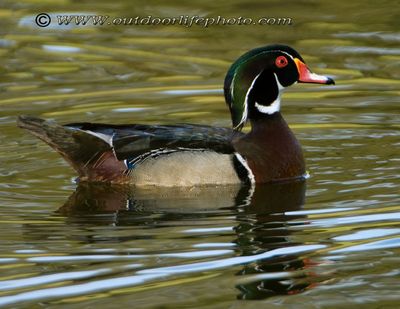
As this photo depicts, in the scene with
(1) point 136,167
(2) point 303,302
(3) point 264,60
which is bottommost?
(2) point 303,302

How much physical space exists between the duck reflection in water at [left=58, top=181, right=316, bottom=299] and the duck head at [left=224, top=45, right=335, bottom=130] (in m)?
0.87

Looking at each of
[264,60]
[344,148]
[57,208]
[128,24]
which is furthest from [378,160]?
[128,24]

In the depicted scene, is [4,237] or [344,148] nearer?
[4,237]

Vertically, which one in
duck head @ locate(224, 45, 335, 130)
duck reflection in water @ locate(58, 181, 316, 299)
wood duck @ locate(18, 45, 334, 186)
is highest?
duck head @ locate(224, 45, 335, 130)

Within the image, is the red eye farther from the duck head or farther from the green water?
the green water

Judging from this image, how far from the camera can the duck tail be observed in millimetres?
11672

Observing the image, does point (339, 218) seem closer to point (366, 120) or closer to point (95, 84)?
point (366, 120)

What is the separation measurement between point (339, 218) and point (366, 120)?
3.65 m

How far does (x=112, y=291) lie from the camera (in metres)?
7.95

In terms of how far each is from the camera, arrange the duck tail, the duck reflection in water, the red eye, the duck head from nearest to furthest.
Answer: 1. the duck reflection in water
2. the duck tail
3. the duck head
4. the red eye

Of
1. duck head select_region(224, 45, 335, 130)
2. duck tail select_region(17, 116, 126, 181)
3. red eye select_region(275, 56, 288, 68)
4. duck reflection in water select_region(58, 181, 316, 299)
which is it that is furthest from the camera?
red eye select_region(275, 56, 288, 68)

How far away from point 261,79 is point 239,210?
206 cm

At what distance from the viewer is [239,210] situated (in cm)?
1027

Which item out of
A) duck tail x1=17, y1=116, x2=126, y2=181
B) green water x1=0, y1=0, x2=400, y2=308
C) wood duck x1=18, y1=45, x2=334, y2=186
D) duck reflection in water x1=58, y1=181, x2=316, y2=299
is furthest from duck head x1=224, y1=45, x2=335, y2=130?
duck tail x1=17, y1=116, x2=126, y2=181
